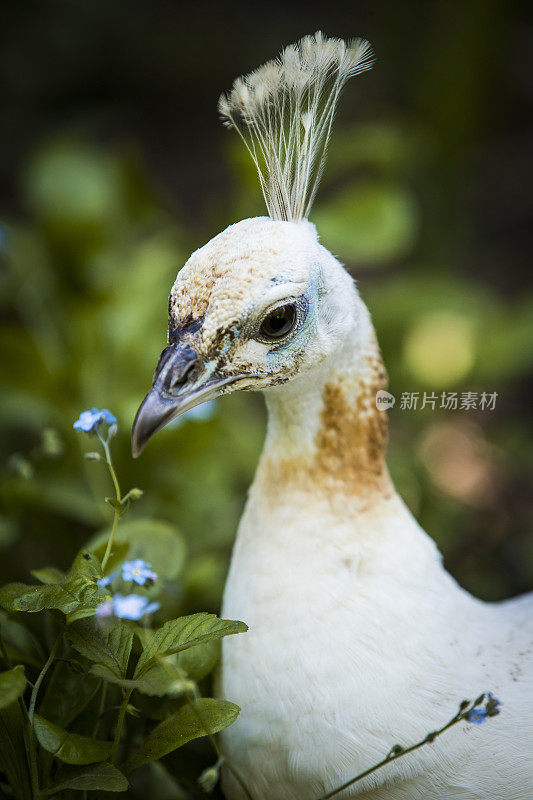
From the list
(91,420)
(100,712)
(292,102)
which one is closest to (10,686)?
(100,712)

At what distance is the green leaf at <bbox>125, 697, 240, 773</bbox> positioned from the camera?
3.35 feet

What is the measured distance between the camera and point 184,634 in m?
1.03

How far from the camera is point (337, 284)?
1202 millimetres

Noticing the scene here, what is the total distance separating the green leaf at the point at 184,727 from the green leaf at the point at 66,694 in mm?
104

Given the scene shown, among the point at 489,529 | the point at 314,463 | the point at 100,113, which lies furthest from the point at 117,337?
the point at 100,113

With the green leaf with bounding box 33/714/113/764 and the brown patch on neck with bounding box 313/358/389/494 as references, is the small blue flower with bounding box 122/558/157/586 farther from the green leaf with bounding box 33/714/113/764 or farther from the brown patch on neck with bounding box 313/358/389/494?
the brown patch on neck with bounding box 313/358/389/494

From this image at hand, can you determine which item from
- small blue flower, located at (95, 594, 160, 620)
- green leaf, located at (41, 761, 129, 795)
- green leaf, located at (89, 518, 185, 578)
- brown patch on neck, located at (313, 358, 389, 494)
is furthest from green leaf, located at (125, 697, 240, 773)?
brown patch on neck, located at (313, 358, 389, 494)

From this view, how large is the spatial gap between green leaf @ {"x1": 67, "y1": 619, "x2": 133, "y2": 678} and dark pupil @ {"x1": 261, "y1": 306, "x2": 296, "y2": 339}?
0.44 m

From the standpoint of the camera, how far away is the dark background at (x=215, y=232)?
1.95 meters

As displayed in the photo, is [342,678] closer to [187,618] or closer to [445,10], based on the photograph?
[187,618]

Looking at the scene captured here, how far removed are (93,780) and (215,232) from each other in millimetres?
1591

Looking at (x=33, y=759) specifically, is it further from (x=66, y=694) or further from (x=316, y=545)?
(x=316, y=545)

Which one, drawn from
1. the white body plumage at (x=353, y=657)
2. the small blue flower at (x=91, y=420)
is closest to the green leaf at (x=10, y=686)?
the small blue flower at (x=91, y=420)

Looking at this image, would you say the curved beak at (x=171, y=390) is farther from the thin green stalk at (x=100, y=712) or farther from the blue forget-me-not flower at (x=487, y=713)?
the blue forget-me-not flower at (x=487, y=713)
